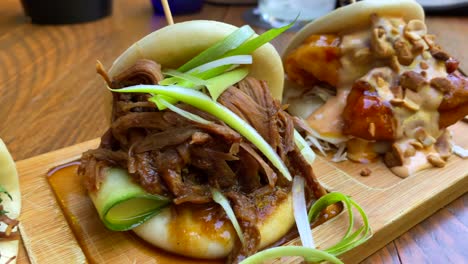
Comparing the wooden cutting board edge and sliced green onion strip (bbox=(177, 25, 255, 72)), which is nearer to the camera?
the wooden cutting board edge

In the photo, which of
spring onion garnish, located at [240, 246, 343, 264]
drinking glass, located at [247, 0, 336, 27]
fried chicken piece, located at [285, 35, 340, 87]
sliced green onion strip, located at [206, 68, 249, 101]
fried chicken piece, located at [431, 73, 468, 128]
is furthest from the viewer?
drinking glass, located at [247, 0, 336, 27]

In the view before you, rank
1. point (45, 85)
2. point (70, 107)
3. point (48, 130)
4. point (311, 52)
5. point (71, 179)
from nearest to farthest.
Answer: point (71, 179)
point (311, 52)
point (48, 130)
point (70, 107)
point (45, 85)

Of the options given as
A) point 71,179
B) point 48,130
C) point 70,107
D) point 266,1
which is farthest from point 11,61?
point 266,1

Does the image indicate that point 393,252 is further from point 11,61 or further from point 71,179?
point 11,61

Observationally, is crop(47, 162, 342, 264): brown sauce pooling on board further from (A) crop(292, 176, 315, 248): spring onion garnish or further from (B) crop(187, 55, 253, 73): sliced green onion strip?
(B) crop(187, 55, 253, 73): sliced green onion strip

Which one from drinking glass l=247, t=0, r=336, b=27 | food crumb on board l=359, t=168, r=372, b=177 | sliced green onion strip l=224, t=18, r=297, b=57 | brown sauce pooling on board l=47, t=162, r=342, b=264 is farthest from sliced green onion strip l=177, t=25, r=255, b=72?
drinking glass l=247, t=0, r=336, b=27

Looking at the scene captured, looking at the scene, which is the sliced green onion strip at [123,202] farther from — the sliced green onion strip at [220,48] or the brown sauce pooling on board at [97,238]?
the sliced green onion strip at [220,48]

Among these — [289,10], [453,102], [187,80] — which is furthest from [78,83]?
[453,102]
